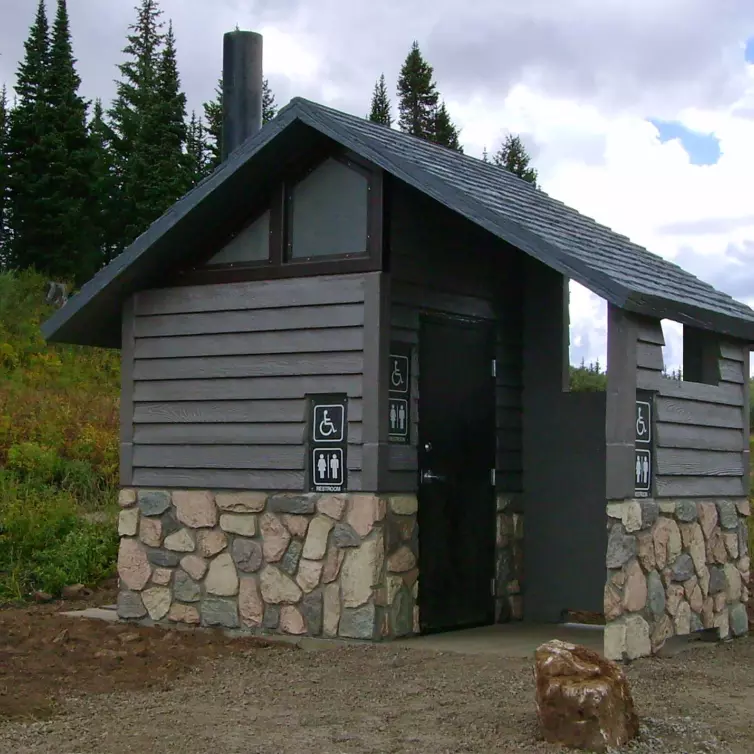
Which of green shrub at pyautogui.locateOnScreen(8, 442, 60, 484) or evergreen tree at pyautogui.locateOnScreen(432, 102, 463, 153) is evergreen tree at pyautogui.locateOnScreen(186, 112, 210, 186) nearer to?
evergreen tree at pyautogui.locateOnScreen(432, 102, 463, 153)

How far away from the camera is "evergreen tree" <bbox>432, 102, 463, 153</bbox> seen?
39844mm

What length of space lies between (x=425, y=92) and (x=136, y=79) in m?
10.0

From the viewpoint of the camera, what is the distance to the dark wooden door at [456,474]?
9.74m

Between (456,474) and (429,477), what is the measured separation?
414mm

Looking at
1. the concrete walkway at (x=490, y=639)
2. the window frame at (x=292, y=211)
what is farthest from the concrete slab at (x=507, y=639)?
the window frame at (x=292, y=211)

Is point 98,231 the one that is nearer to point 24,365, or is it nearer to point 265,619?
point 24,365

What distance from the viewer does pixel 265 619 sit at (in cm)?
949

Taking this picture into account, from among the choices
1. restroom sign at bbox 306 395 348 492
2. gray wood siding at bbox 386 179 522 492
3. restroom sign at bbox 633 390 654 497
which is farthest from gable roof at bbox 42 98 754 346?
restroom sign at bbox 306 395 348 492

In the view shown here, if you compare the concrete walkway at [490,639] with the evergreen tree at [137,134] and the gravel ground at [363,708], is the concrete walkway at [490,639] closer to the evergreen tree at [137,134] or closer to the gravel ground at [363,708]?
the gravel ground at [363,708]

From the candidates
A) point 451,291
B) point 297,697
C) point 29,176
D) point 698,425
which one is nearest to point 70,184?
point 29,176

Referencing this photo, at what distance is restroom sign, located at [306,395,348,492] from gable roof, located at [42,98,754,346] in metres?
1.73

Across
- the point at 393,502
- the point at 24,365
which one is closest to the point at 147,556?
the point at 393,502

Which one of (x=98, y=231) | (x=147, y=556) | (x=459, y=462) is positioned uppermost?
(x=98, y=231)

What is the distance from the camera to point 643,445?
8.85 metres
